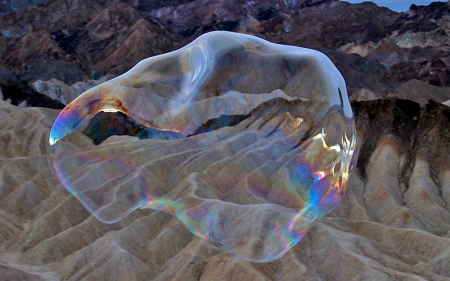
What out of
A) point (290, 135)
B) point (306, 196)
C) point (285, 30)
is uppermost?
point (290, 135)

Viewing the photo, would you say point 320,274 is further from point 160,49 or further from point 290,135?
point 160,49

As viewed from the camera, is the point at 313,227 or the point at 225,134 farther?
the point at 313,227

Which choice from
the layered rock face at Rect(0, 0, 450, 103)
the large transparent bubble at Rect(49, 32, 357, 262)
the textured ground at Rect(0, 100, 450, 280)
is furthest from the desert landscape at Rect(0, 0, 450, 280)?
the large transparent bubble at Rect(49, 32, 357, 262)

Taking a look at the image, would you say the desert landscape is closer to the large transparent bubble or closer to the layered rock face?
the layered rock face

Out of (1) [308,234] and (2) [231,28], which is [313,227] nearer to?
(1) [308,234]

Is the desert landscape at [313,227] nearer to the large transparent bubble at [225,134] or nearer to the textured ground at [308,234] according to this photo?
the textured ground at [308,234]

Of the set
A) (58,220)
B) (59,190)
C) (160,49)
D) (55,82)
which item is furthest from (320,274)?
(160,49)

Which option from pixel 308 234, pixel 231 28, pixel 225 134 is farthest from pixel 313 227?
pixel 231 28
